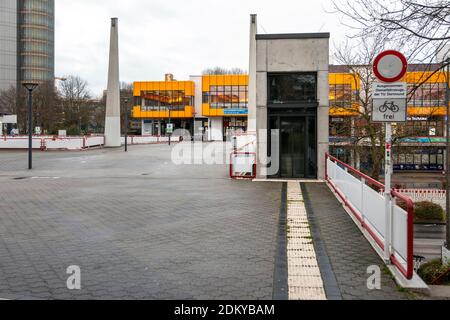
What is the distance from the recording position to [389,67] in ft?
20.0

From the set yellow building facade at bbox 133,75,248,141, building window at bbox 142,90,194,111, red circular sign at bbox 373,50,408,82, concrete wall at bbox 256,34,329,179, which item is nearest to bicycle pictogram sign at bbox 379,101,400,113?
red circular sign at bbox 373,50,408,82

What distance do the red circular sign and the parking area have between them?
108 inches

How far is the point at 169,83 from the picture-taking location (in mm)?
85562

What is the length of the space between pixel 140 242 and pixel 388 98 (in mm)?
4099

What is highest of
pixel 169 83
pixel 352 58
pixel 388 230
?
pixel 169 83

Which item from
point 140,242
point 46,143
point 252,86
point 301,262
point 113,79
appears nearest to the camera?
point 301,262

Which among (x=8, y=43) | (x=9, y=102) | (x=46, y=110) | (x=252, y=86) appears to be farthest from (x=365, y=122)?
(x=8, y=43)

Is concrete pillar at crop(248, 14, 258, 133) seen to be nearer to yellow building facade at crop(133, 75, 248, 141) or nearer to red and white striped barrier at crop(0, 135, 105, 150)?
red and white striped barrier at crop(0, 135, 105, 150)

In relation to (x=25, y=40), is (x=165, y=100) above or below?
below

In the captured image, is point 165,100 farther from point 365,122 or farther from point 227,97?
point 365,122

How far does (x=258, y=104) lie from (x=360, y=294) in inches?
453

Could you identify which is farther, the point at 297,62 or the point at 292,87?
the point at 292,87

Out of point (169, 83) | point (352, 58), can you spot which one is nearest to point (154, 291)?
point (352, 58)

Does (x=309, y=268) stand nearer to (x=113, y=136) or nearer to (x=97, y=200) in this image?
(x=97, y=200)
